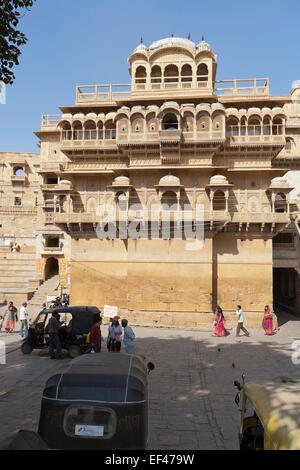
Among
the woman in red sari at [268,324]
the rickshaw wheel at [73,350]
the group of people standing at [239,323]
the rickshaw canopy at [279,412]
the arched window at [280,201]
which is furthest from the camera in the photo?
the arched window at [280,201]

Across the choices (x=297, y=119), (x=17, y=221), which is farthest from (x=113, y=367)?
(x=17, y=221)

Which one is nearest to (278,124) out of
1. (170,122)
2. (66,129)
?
(170,122)

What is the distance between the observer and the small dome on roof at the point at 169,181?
20.4m

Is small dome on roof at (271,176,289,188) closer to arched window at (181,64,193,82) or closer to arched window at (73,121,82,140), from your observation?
arched window at (181,64,193,82)

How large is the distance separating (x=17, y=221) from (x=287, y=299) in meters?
29.2

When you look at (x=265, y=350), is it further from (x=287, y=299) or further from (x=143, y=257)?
(x=287, y=299)

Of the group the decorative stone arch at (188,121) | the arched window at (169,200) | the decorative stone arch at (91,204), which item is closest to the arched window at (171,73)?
the decorative stone arch at (188,121)

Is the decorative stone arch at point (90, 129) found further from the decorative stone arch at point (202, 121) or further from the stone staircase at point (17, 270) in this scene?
the stone staircase at point (17, 270)

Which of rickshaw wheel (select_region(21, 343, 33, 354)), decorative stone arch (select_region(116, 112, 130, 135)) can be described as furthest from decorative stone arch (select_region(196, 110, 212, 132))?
rickshaw wheel (select_region(21, 343, 33, 354))

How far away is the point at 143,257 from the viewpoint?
21.2 meters

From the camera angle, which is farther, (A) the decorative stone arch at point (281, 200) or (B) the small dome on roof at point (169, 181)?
(A) the decorative stone arch at point (281, 200)

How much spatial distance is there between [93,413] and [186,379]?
20.8 ft

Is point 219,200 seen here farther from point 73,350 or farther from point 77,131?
point 73,350

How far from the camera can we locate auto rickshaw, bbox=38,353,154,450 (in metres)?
4.60
